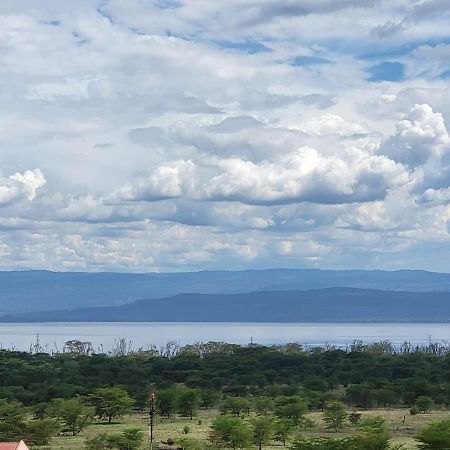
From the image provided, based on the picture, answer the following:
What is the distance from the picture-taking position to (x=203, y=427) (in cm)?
8238

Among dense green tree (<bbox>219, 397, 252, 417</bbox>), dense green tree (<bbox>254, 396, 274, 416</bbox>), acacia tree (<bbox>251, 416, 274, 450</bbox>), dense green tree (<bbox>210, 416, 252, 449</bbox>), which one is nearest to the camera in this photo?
dense green tree (<bbox>210, 416, 252, 449</bbox>)

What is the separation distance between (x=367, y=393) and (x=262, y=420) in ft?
99.4

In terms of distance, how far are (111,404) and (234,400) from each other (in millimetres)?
11642

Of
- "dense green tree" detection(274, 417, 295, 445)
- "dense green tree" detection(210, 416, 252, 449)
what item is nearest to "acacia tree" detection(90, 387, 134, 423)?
"dense green tree" detection(274, 417, 295, 445)

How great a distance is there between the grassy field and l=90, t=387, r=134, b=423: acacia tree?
3.81ft

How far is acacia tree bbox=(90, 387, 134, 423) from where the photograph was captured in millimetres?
89250

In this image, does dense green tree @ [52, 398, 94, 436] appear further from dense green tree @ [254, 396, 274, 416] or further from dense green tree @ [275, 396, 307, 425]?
dense green tree @ [275, 396, 307, 425]

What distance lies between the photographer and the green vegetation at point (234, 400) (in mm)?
68812

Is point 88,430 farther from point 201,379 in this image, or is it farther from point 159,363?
point 159,363

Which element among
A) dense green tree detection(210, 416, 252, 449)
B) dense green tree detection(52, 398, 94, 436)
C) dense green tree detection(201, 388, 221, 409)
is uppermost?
dense green tree detection(201, 388, 221, 409)

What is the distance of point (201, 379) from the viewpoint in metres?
117

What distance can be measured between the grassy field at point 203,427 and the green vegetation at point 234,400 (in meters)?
0.11

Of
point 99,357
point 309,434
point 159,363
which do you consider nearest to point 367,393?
point 309,434

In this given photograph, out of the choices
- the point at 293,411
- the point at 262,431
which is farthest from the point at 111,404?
the point at 262,431
